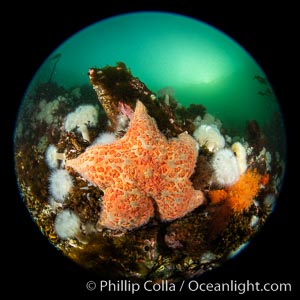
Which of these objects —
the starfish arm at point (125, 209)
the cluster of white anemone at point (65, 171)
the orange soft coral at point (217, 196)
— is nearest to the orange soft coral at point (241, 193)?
the orange soft coral at point (217, 196)

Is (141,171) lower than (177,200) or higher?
higher

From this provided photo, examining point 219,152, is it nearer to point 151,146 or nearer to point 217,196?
point 217,196

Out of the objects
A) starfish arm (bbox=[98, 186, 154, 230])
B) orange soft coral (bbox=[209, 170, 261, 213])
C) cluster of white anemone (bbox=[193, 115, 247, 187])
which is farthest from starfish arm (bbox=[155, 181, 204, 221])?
cluster of white anemone (bbox=[193, 115, 247, 187])

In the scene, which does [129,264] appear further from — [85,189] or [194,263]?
[85,189]

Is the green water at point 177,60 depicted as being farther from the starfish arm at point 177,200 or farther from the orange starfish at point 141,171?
the starfish arm at point 177,200

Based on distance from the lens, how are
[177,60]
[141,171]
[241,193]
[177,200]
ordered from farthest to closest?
[241,193]
[177,60]
[177,200]
[141,171]

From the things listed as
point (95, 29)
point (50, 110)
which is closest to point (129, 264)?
point (50, 110)

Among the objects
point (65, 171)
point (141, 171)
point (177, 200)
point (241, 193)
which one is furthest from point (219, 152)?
point (65, 171)
